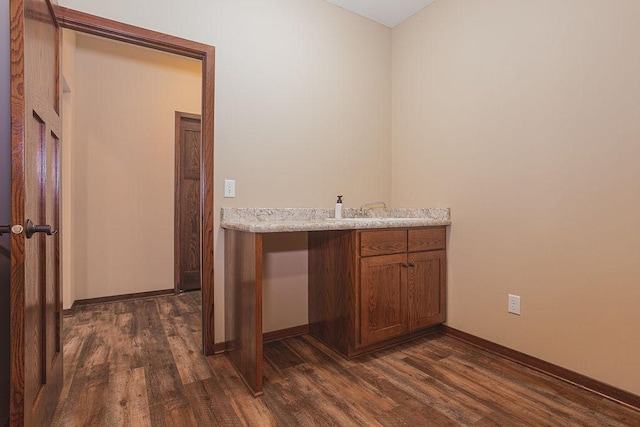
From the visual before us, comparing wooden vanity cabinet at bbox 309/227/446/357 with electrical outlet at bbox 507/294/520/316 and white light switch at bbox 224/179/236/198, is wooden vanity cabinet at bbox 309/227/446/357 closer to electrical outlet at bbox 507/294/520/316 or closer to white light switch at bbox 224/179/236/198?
electrical outlet at bbox 507/294/520/316

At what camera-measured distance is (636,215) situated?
1587 mm

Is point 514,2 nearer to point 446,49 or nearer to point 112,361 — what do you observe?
point 446,49

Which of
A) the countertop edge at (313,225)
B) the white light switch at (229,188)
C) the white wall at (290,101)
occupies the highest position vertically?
the white wall at (290,101)

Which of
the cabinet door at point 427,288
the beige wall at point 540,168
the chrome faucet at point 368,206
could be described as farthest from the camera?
the chrome faucet at point 368,206

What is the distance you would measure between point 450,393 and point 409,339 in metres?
0.69

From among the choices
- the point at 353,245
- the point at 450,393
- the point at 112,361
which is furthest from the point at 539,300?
the point at 112,361

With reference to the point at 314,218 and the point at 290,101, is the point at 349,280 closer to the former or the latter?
the point at 314,218

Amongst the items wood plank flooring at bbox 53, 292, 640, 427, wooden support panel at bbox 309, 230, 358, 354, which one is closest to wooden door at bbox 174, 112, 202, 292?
wood plank flooring at bbox 53, 292, 640, 427

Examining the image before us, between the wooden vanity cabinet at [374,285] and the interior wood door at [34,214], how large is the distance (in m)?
1.48

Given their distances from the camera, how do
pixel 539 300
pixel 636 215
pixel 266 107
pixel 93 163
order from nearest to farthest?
pixel 636 215 < pixel 539 300 < pixel 266 107 < pixel 93 163

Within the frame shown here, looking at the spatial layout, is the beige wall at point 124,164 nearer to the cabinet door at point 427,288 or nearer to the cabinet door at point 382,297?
the cabinet door at point 382,297

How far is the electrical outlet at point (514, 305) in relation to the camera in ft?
6.75

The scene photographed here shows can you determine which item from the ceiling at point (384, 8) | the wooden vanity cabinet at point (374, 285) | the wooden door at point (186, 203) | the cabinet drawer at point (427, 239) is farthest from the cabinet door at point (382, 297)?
the wooden door at point (186, 203)

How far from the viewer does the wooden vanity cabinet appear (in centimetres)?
205
